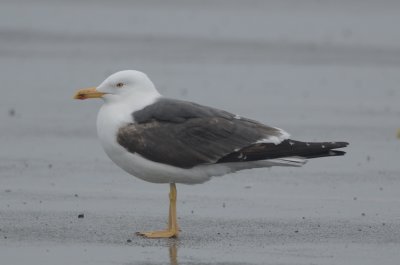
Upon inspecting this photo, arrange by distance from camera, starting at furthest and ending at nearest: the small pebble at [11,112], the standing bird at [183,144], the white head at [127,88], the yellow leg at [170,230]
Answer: the small pebble at [11,112]
the white head at [127,88]
the standing bird at [183,144]
the yellow leg at [170,230]

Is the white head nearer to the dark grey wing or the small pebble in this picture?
the dark grey wing

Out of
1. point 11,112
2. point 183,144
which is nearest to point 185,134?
point 183,144

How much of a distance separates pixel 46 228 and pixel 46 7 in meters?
16.6

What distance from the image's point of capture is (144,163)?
818 centimetres

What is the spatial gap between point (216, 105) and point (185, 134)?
5784 mm

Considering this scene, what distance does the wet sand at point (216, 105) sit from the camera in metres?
7.87

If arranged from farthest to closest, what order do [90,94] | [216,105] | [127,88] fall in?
1. [216,105]
2. [90,94]
3. [127,88]

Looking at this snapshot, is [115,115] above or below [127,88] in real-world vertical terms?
below

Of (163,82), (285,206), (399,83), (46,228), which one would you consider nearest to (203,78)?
(163,82)

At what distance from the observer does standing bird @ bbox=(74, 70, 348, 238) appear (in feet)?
26.8

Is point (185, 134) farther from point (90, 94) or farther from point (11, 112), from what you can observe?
point (11, 112)

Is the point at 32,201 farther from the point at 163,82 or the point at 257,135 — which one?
the point at 163,82

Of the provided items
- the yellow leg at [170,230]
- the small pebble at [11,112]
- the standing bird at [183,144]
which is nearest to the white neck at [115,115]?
the standing bird at [183,144]

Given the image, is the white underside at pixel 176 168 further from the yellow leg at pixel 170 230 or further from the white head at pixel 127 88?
the white head at pixel 127 88
